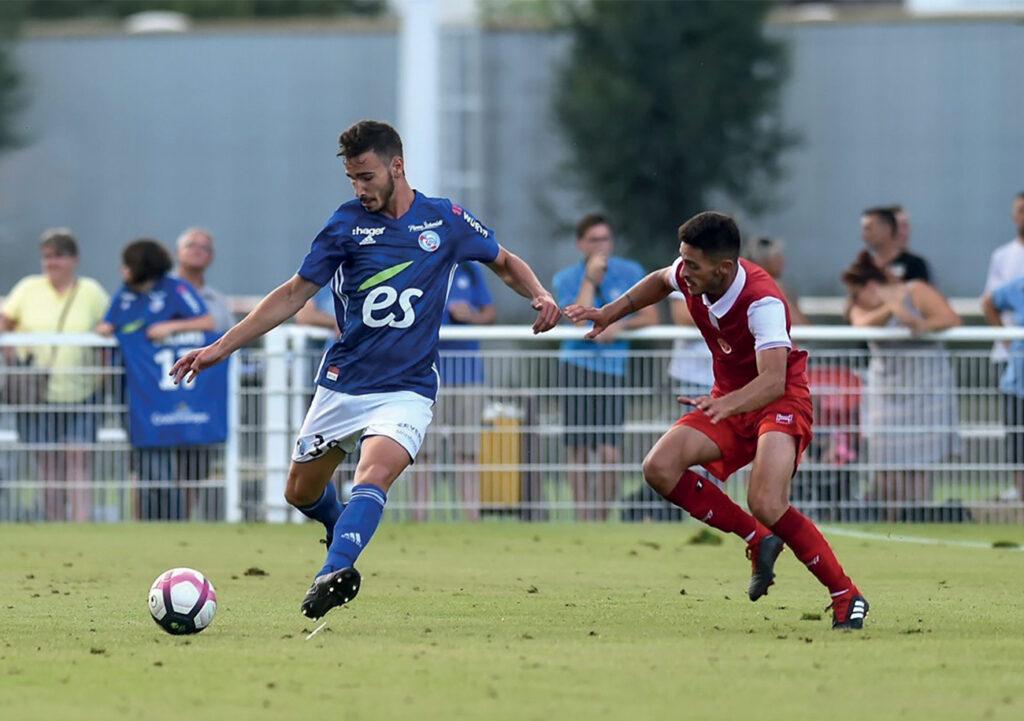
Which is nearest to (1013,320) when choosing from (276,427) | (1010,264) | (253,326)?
(1010,264)

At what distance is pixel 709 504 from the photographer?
858 cm

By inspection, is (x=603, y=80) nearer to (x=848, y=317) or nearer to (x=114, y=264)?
(x=114, y=264)

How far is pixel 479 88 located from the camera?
3666 cm

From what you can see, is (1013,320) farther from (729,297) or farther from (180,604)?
(180,604)

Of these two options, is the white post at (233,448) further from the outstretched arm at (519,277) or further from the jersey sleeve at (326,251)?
the jersey sleeve at (326,251)

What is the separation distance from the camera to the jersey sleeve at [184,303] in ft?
45.8

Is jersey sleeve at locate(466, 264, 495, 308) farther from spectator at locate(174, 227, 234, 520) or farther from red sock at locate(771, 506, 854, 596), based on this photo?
red sock at locate(771, 506, 854, 596)

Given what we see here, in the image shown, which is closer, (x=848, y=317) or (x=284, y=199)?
(x=848, y=317)

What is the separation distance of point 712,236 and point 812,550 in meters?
1.41

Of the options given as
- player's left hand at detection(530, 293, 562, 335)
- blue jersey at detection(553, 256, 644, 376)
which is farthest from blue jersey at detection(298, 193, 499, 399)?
blue jersey at detection(553, 256, 644, 376)

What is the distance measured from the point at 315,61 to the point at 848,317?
21.9 metres

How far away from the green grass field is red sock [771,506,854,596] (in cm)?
22

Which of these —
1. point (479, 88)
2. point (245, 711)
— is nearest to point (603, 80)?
point (479, 88)

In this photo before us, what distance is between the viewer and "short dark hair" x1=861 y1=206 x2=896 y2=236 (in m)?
14.0
